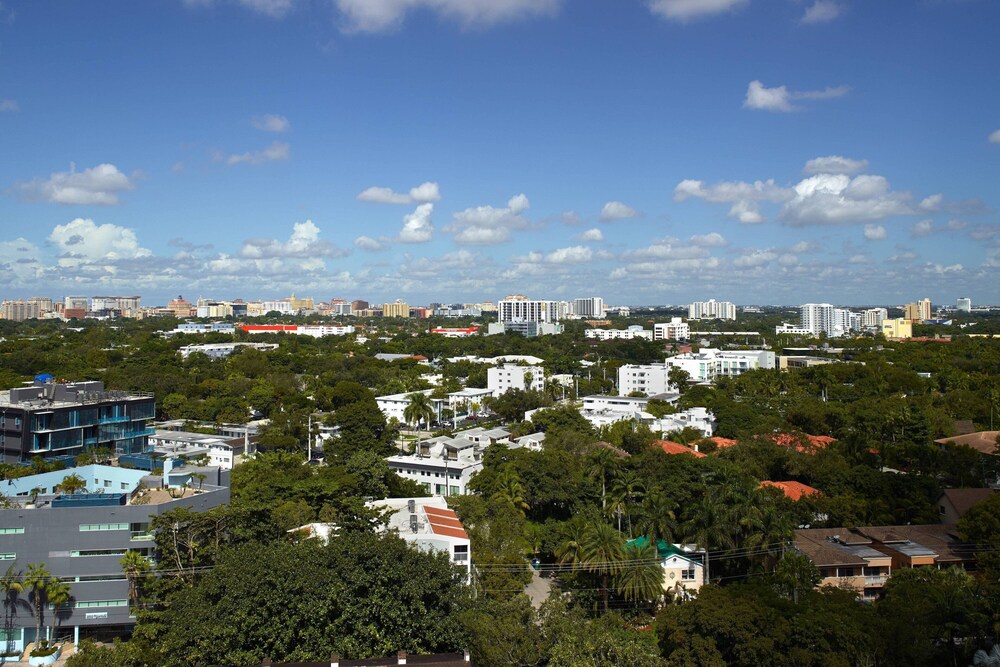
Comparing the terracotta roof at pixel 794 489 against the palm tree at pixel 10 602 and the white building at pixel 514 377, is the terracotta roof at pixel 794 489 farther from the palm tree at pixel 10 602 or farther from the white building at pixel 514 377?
the white building at pixel 514 377

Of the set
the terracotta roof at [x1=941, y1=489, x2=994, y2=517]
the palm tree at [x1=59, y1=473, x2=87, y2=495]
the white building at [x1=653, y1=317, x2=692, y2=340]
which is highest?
the white building at [x1=653, y1=317, x2=692, y2=340]

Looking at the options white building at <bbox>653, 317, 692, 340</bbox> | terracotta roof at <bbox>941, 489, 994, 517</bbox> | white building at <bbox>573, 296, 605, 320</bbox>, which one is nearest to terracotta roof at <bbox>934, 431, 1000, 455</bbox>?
terracotta roof at <bbox>941, 489, 994, 517</bbox>

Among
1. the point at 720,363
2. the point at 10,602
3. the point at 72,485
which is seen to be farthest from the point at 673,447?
the point at 720,363

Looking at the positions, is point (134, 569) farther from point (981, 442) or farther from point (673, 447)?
point (981, 442)

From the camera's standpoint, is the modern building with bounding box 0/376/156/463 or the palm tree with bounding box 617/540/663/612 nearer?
the palm tree with bounding box 617/540/663/612

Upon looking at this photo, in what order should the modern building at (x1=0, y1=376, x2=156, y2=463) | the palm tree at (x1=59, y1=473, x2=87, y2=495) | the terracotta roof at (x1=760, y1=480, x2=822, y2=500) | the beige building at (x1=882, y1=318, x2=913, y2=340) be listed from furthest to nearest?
the beige building at (x1=882, y1=318, x2=913, y2=340)
the modern building at (x1=0, y1=376, x2=156, y2=463)
the terracotta roof at (x1=760, y1=480, x2=822, y2=500)
the palm tree at (x1=59, y1=473, x2=87, y2=495)

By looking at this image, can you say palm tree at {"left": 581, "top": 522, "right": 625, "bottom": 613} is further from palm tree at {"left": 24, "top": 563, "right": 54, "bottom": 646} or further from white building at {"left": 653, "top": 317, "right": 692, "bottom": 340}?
white building at {"left": 653, "top": 317, "right": 692, "bottom": 340}
